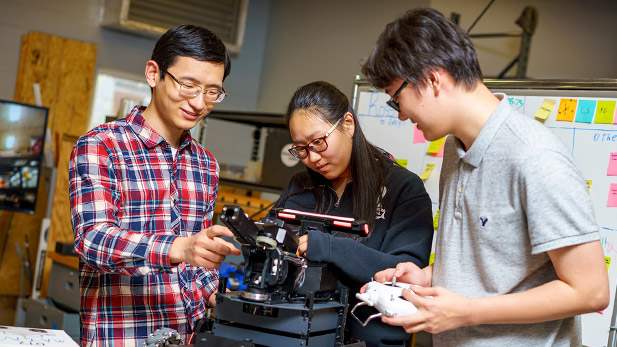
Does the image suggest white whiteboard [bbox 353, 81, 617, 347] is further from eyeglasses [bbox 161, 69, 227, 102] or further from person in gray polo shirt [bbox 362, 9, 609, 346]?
eyeglasses [bbox 161, 69, 227, 102]

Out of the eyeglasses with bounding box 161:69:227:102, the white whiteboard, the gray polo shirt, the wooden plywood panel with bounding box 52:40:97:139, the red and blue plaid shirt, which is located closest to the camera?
the gray polo shirt

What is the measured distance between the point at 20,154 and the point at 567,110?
3632 mm

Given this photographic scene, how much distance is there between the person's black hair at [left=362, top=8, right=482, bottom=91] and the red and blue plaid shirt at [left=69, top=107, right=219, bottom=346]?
0.64m

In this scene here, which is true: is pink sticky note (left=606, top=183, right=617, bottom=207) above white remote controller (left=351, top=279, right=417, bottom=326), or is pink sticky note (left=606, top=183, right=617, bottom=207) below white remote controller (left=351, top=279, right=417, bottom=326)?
above

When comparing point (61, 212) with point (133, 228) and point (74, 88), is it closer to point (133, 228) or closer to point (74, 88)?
point (74, 88)

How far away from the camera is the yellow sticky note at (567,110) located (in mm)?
2441

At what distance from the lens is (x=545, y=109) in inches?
99.4

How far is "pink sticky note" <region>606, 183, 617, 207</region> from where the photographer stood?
7.55 ft

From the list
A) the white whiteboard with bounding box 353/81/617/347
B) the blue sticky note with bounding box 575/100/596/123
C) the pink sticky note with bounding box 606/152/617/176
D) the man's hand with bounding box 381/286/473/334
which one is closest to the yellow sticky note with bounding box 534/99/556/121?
the white whiteboard with bounding box 353/81/617/347

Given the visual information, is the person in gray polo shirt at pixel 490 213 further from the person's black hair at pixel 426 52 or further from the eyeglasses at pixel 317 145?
the eyeglasses at pixel 317 145

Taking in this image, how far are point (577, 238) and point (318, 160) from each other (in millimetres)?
898

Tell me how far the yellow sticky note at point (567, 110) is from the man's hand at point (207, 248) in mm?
1629

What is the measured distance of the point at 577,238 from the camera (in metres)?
1.08

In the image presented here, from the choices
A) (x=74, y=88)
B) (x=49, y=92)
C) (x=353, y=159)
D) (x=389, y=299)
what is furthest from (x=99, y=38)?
(x=389, y=299)
